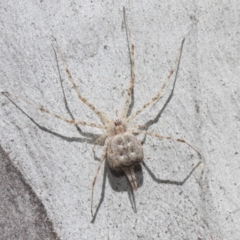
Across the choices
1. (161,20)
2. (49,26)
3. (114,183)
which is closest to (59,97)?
(49,26)

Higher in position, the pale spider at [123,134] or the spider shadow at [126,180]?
the pale spider at [123,134]

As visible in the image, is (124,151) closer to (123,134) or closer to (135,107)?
(123,134)

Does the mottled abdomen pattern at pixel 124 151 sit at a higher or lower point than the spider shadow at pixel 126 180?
higher

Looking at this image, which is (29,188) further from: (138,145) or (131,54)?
(131,54)

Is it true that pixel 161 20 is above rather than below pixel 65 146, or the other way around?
above

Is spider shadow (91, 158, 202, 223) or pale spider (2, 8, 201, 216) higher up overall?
pale spider (2, 8, 201, 216)

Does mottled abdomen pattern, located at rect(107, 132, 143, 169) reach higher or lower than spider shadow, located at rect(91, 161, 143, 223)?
higher
